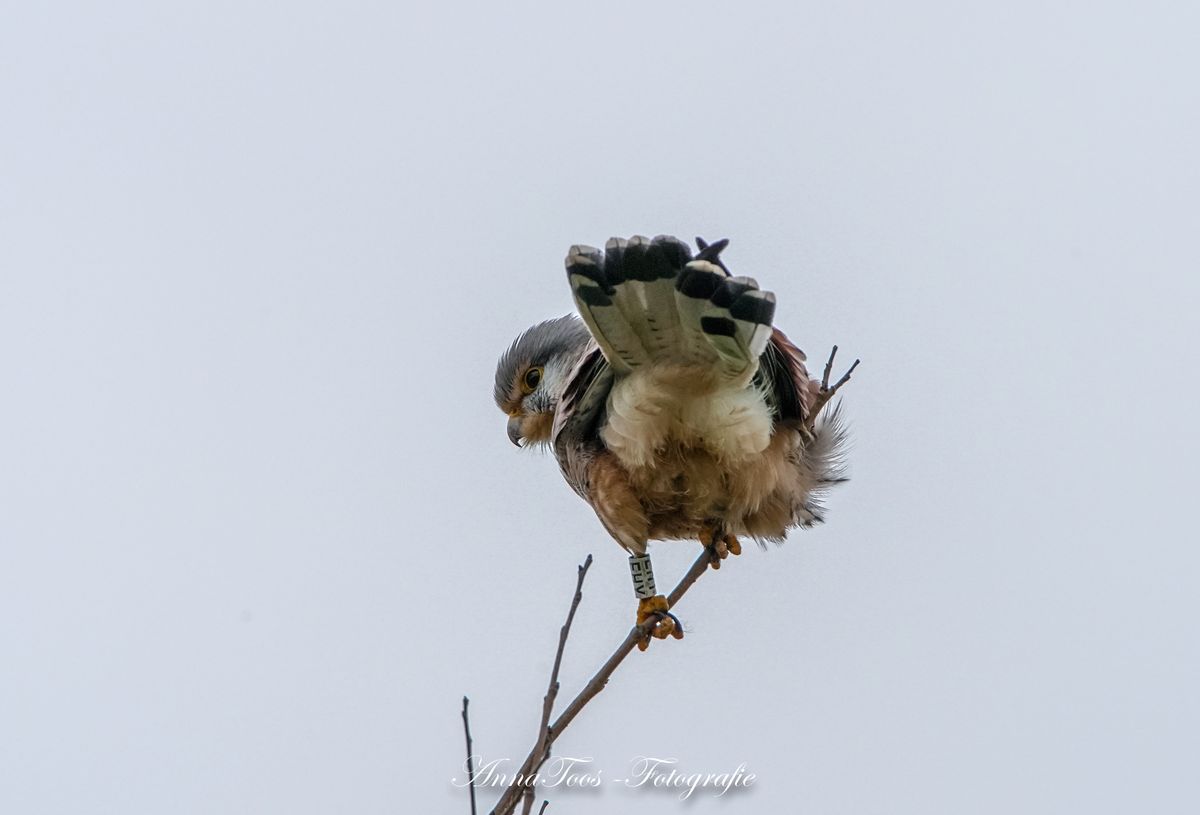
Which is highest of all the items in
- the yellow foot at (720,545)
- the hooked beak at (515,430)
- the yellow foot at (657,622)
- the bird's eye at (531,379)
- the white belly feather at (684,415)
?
the white belly feather at (684,415)

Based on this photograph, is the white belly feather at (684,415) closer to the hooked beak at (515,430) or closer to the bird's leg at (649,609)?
the bird's leg at (649,609)

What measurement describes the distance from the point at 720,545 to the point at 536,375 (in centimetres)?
135

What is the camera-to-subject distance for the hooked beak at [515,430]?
5.45 m

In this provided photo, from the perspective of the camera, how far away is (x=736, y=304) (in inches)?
137

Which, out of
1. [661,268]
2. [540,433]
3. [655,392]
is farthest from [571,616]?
[540,433]

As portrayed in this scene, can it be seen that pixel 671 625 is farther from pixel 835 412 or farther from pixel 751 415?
pixel 835 412

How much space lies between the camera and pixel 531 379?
17.8 ft

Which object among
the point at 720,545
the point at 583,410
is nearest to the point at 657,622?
the point at 720,545

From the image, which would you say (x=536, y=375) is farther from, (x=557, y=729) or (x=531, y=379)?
(x=557, y=729)

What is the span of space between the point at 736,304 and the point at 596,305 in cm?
42

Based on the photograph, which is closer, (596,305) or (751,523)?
(596,305)

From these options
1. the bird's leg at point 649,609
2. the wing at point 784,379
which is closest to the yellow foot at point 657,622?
the bird's leg at point 649,609

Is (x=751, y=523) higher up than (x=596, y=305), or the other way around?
(x=596, y=305)

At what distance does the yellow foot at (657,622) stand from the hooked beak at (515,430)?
147 cm
